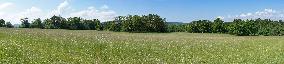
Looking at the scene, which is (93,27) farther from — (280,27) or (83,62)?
(83,62)

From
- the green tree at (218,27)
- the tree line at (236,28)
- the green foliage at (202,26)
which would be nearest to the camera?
the tree line at (236,28)

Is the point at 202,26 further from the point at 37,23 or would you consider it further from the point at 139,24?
the point at 37,23

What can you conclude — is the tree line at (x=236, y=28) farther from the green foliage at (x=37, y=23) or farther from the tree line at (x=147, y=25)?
the green foliage at (x=37, y=23)

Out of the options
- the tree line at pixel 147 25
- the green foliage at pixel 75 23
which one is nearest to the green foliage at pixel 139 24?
the tree line at pixel 147 25

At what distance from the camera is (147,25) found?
127 meters

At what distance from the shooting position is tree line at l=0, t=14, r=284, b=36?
399 feet

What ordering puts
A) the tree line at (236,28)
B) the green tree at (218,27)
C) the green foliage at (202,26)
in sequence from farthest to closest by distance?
the green foliage at (202,26) < the green tree at (218,27) < the tree line at (236,28)

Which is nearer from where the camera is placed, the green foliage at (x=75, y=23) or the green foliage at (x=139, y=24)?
the green foliage at (x=139, y=24)

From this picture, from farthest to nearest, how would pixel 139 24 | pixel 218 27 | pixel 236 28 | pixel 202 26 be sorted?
pixel 202 26
pixel 218 27
pixel 139 24
pixel 236 28

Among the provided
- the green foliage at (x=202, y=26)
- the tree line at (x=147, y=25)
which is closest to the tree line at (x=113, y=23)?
the tree line at (x=147, y=25)

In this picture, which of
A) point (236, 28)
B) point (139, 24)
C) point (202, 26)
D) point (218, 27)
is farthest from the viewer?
point (202, 26)

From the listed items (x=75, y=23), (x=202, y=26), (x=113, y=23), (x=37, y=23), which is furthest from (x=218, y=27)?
(x=37, y=23)

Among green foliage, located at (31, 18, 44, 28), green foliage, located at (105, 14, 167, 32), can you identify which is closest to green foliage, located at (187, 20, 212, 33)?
green foliage, located at (105, 14, 167, 32)

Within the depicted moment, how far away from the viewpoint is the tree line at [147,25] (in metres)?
122
